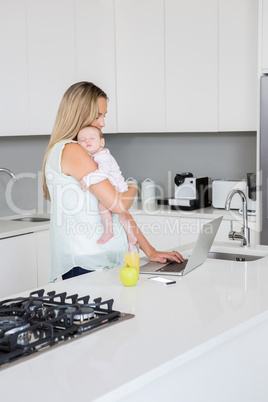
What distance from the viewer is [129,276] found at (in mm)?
2135

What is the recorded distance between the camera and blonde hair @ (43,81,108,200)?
8.22 ft

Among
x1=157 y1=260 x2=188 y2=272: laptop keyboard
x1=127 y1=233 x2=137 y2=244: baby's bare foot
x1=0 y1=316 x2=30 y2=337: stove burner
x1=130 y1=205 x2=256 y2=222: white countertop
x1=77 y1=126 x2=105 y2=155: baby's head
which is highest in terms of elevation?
x1=77 y1=126 x2=105 y2=155: baby's head

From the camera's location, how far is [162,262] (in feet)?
8.38

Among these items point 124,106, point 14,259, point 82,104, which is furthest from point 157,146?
point 82,104

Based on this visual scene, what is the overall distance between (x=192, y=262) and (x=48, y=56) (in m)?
2.25

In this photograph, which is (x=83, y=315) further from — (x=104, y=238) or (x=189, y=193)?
(x=189, y=193)

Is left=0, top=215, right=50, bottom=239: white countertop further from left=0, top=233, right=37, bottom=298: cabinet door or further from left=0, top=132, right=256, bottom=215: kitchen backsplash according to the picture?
left=0, top=132, right=256, bottom=215: kitchen backsplash

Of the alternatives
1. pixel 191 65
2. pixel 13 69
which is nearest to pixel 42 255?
pixel 13 69

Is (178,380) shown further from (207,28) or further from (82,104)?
(207,28)

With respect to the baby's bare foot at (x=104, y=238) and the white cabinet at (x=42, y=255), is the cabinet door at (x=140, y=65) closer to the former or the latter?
the white cabinet at (x=42, y=255)

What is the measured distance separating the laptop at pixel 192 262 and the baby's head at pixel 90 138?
56 cm

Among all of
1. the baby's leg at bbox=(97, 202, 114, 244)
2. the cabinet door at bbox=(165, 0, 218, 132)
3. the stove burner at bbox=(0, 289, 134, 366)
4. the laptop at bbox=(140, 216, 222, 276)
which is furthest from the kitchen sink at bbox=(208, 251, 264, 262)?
the cabinet door at bbox=(165, 0, 218, 132)

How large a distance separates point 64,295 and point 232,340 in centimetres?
53

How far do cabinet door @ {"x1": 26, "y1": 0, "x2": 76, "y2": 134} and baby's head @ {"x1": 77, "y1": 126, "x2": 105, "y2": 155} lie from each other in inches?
58.8
